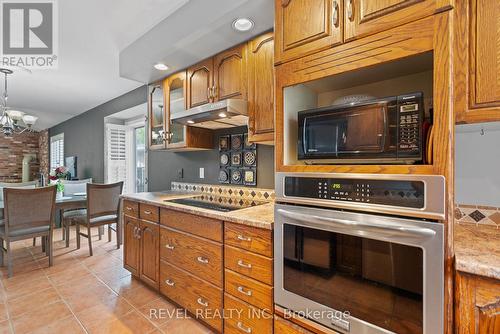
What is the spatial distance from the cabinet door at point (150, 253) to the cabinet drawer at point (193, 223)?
183 millimetres

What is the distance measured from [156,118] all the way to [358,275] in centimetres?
253

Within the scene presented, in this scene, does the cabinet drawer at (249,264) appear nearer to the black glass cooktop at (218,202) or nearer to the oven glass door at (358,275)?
the oven glass door at (358,275)

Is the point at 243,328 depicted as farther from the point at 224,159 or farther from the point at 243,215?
the point at 224,159

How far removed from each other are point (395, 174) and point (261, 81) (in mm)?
1152

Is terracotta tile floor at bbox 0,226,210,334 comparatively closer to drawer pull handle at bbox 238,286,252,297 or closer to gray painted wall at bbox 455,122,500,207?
drawer pull handle at bbox 238,286,252,297

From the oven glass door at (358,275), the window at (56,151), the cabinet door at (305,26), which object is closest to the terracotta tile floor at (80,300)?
the oven glass door at (358,275)

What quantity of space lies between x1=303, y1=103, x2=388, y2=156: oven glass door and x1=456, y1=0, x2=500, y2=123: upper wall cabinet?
320 mm

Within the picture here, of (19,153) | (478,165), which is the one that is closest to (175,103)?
(478,165)

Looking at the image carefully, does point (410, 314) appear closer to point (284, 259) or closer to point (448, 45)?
point (284, 259)

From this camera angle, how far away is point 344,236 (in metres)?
1.12

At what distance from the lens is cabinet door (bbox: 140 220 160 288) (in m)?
2.12

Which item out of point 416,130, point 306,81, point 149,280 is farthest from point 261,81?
point 149,280

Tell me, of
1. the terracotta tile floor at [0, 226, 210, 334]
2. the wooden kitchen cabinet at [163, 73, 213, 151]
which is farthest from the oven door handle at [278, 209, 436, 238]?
the wooden kitchen cabinet at [163, 73, 213, 151]

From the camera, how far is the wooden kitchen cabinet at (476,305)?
2.79ft
